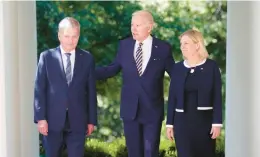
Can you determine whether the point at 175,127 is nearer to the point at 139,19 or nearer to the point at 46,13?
the point at 139,19

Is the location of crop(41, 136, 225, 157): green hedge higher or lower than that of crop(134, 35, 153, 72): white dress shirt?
lower

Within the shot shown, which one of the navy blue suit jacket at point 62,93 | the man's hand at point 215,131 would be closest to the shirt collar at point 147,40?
the navy blue suit jacket at point 62,93

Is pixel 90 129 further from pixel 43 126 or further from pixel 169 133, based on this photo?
pixel 169 133

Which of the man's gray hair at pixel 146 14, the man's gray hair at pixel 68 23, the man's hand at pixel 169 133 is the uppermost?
the man's gray hair at pixel 146 14

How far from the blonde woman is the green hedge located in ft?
0.18

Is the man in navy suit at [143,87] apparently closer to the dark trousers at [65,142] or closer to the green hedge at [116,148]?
the green hedge at [116,148]

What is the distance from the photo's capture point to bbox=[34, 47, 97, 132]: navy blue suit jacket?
185 centimetres

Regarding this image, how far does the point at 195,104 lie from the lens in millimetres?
1823

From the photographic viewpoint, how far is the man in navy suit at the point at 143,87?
186cm

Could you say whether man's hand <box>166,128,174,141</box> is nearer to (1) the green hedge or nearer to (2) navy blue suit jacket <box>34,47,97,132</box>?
(1) the green hedge

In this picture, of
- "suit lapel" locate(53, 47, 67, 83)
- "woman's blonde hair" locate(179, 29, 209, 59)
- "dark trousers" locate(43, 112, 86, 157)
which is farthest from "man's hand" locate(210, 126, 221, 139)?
"suit lapel" locate(53, 47, 67, 83)

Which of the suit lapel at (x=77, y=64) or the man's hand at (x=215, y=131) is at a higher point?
the suit lapel at (x=77, y=64)

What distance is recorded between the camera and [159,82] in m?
1.88

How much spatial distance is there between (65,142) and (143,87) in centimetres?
42
